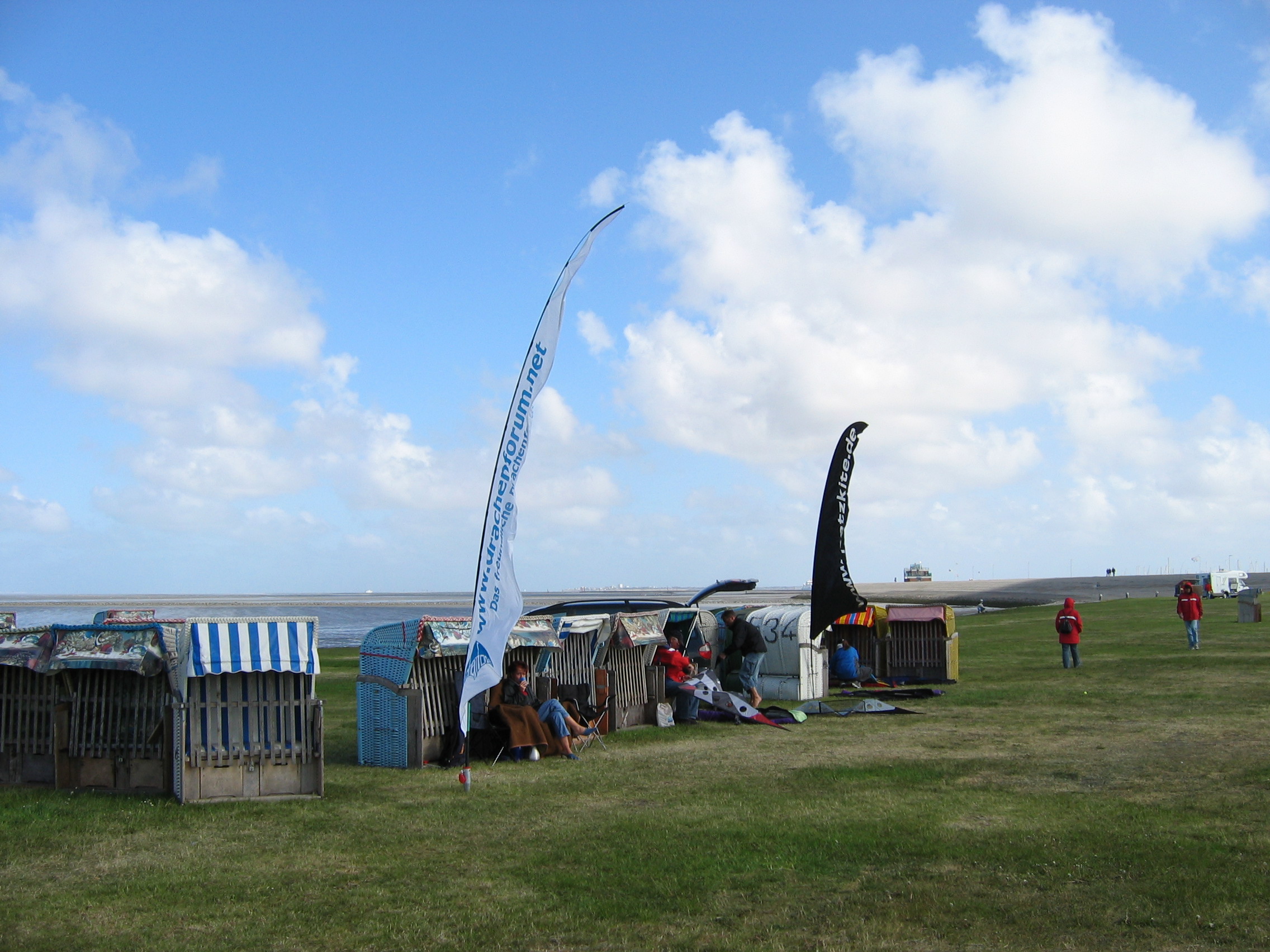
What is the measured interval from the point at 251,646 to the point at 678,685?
792 cm

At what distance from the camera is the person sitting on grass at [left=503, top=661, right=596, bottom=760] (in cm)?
1384

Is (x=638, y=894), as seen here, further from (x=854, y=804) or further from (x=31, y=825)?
(x=31, y=825)

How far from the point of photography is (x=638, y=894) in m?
7.53

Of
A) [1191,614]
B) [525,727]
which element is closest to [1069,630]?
[1191,614]

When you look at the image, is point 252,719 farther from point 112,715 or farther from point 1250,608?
point 1250,608

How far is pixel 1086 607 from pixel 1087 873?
168ft

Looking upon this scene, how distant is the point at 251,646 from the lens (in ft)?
36.4

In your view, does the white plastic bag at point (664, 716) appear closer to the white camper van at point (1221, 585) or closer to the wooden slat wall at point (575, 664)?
the wooden slat wall at point (575, 664)

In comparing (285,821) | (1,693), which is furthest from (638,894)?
(1,693)

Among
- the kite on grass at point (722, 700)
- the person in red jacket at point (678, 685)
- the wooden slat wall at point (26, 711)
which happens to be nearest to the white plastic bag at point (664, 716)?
the person in red jacket at point (678, 685)

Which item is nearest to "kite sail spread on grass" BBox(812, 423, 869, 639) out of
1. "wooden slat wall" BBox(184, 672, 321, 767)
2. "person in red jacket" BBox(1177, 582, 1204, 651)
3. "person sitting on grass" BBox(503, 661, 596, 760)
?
"person sitting on grass" BBox(503, 661, 596, 760)

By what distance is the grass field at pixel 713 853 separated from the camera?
22.2 feet

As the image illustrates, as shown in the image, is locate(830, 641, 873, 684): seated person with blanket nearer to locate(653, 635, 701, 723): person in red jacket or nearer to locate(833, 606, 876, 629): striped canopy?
locate(833, 606, 876, 629): striped canopy

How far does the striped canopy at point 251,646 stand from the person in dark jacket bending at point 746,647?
10451 mm
